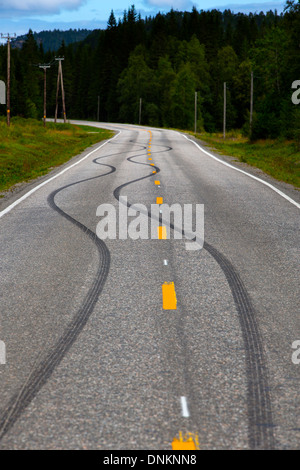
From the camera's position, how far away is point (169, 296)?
6.29 meters

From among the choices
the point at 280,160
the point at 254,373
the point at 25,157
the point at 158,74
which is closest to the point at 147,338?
the point at 254,373

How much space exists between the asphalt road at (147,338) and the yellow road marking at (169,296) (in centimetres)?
8

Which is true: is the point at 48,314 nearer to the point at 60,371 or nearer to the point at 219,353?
the point at 60,371

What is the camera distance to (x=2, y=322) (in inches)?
220

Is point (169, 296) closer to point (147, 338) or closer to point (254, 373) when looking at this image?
point (147, 338)

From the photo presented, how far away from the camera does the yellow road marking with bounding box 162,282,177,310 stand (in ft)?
19.5

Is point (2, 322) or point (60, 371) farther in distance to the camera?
point (2, 322)

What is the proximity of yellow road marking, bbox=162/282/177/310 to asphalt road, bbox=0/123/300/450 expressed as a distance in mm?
78

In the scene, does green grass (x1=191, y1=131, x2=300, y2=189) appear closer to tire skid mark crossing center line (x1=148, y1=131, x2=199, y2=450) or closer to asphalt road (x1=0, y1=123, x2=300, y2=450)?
tire skid mark crossing center line (x1=148, y1=131, x2=199, y2=450)

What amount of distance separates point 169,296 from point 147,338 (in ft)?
4.04

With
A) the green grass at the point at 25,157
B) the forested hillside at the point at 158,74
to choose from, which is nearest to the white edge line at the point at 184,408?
the green grass at the point at 25,157

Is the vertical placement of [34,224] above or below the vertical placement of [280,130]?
below

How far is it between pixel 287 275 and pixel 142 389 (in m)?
3.77
